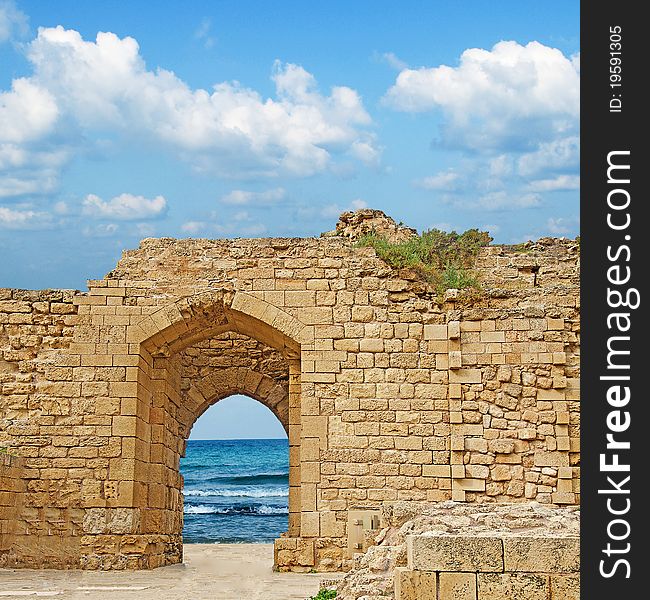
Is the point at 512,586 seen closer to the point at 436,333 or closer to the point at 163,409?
the point at 436,333

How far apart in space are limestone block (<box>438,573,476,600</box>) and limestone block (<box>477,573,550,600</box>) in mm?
42

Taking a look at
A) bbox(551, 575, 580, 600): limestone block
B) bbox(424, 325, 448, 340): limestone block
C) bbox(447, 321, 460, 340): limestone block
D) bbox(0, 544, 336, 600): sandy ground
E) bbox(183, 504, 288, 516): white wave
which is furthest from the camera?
bbox(183, 504, 288, 516): white wave

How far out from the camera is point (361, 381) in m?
11.2

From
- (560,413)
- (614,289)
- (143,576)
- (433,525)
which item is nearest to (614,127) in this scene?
(614,289)

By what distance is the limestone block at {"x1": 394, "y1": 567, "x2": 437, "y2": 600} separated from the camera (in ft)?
16.4

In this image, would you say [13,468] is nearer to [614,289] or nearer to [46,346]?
[46,346]

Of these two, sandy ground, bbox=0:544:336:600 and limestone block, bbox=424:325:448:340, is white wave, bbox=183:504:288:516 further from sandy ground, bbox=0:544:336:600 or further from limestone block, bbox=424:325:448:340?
limestone block, bbox=424:325:448:340

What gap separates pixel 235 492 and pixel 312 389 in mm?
34739

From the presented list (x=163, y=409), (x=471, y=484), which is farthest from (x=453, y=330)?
(x=163, y=409)

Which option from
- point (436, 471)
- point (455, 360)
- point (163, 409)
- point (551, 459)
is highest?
point (455, 360)

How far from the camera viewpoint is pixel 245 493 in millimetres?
44250

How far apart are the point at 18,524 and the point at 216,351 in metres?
5.04

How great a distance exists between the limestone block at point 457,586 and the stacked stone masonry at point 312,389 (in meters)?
5.86

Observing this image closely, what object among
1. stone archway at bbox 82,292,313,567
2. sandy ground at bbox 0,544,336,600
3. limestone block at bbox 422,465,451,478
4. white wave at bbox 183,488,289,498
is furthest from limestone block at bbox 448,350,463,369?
white wave at bbox 183,488,289,498
